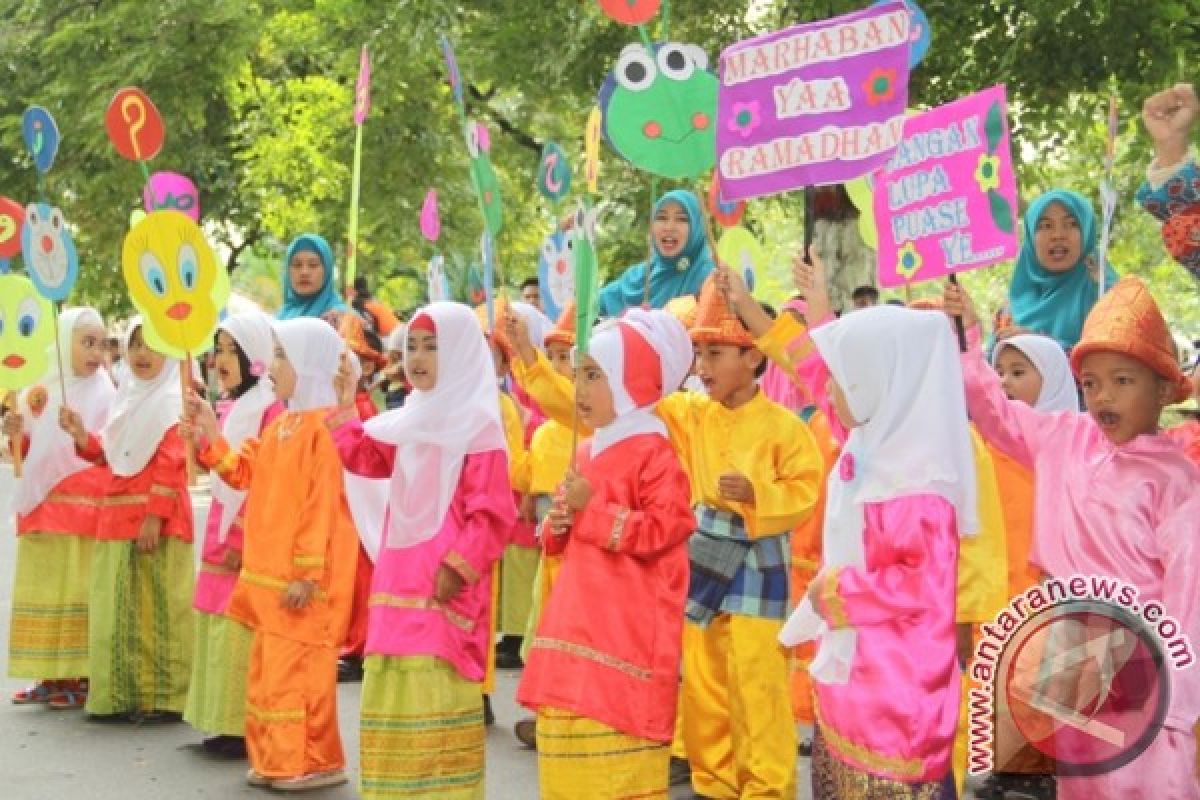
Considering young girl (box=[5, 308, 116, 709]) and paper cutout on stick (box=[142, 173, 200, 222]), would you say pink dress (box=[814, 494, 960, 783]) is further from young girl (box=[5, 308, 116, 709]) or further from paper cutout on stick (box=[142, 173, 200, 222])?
paper cutout on stick (box=[142, 173, 200, 222])

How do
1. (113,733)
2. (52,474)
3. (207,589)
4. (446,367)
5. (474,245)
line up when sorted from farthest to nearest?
(474,245) < (52,474) < (113,733) < (207,589) < (446,367)

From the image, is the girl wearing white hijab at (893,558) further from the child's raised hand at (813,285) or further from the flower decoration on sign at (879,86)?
the flower decoration on sign at (879,86)

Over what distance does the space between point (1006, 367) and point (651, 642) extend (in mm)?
1825

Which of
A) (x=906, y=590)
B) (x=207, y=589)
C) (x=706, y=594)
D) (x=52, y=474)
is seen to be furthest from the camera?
(x=52, y=474)

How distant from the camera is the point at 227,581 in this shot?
6824 mm

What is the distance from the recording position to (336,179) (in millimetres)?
17406

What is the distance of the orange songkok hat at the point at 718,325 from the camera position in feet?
19.9

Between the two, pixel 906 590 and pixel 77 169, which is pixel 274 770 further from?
pixel 77 169

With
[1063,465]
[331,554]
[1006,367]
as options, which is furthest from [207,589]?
[1063,465]

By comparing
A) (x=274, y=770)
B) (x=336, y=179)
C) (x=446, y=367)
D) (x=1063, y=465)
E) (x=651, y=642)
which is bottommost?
(x=274, y=770)

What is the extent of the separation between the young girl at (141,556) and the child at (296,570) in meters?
1.28

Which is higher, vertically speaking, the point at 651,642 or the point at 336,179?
the point at 336,179

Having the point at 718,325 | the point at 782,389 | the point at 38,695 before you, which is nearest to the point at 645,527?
the point at 718,325

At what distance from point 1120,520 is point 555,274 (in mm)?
Answer: 4939
